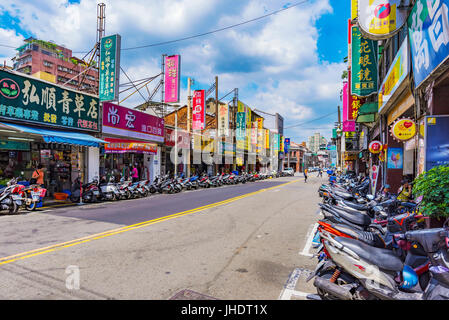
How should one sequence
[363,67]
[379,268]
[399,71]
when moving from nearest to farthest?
[379,268] → [399,71] → [363,67]

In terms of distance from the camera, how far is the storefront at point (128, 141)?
54.4ft

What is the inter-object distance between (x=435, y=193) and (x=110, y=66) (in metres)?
15.8

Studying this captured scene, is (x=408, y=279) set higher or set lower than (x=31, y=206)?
higher

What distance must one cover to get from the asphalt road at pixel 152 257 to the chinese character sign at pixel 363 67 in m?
7.86

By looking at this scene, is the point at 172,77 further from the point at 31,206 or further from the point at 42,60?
the point at 42,60

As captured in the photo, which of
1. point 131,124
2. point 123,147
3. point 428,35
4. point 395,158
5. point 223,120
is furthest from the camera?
point 223,120

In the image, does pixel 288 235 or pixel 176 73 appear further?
pixel 176 73

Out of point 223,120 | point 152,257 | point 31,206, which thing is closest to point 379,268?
point 152,257

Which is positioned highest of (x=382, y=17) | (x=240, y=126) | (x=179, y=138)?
(x=240, y=126)

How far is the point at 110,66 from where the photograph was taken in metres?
15.1
